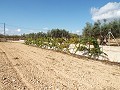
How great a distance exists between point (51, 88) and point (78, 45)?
466 inches

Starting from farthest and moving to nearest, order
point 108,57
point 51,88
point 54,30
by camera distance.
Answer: point 54,30 → point 108,57 → point 51,88

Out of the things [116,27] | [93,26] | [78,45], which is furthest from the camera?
[93,26]

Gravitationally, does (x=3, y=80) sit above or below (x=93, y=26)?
below

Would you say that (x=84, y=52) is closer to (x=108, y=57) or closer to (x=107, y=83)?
(x=108, y=57)

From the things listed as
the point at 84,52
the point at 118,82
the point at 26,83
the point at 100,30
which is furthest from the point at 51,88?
the point at 100,30

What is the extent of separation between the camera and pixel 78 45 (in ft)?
58.3

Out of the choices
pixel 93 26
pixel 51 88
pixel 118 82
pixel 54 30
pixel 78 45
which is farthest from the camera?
pixel 54 30

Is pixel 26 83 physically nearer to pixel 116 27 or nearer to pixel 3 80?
pixel 3 80

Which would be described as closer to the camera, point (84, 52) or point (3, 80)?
point (3, 80)

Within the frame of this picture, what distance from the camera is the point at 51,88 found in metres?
6.14

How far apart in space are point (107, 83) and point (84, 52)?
964cm

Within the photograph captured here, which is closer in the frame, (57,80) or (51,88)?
(51,88)

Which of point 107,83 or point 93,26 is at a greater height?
point 93,26

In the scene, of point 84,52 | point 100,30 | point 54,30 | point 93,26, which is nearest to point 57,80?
point 84,52
